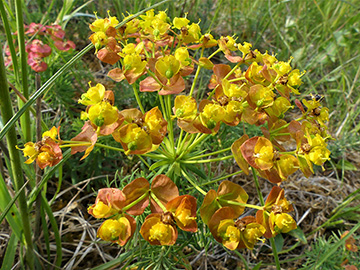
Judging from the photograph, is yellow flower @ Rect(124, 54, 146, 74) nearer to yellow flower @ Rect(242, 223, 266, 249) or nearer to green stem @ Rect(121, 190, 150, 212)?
green stem @ Rect(121, 190, 150, 212)

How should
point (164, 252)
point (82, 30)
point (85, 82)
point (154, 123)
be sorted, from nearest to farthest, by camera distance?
point (154, 123), point (164, 252), point (85, 82), point (82, 30)

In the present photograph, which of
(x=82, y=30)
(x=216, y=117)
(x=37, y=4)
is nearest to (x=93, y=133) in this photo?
(x=216, y=117)

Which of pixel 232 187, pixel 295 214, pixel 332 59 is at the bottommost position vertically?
pixel 295 214

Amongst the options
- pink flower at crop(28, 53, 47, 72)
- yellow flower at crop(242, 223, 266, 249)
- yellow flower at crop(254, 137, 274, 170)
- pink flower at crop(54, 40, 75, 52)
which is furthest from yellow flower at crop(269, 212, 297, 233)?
pink flower at crop(54, 40, 75, 52)

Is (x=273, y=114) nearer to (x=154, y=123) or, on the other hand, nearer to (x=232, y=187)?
(x=232, y=187)

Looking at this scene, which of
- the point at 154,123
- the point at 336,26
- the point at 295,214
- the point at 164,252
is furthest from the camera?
the point at 336,26

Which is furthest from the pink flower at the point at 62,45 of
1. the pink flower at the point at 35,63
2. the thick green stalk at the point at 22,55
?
the thick green stalk at the point at 22,55

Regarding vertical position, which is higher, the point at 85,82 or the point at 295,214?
the point at 85,82

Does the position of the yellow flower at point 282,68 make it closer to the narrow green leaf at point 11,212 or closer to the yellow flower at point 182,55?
the yellow flower at point 182,55

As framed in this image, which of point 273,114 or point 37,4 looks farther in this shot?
point 37,4
